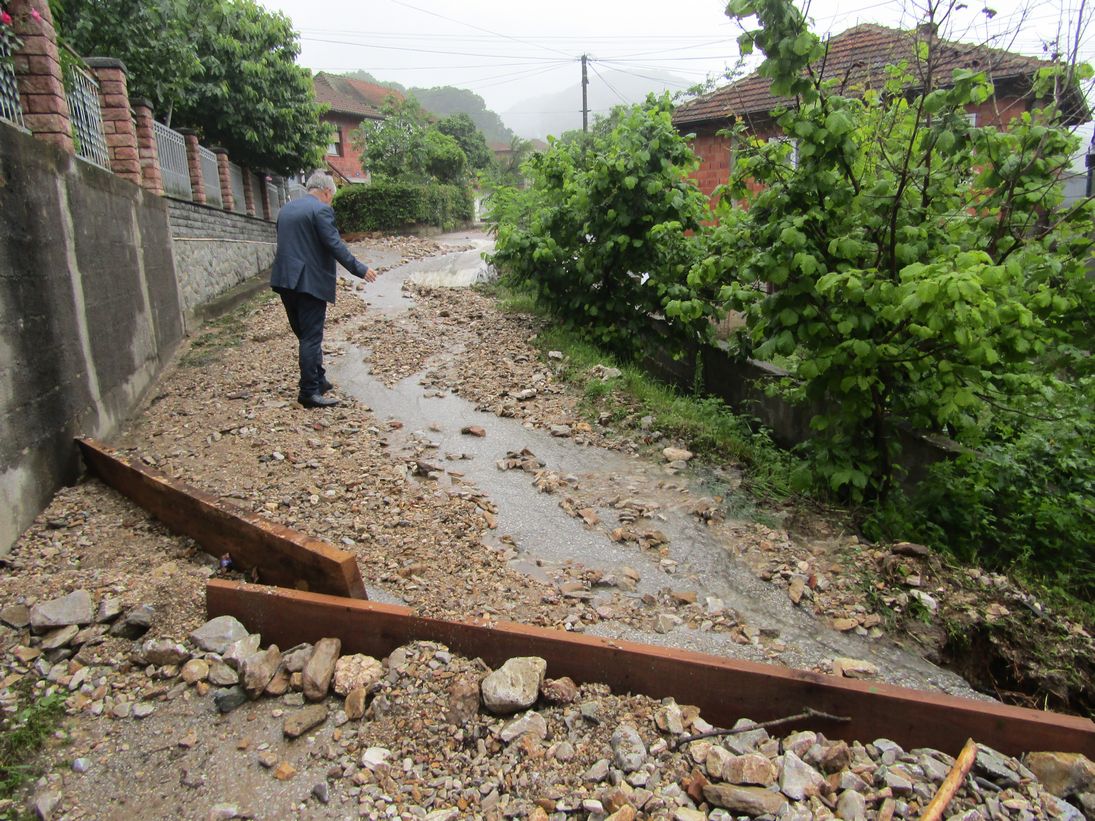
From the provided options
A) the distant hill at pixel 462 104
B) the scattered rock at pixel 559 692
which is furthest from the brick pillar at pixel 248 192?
the distant hill at pixel 462 104

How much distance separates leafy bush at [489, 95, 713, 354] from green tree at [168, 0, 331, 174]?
25.4ft

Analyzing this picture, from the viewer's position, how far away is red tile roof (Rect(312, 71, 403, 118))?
42.6 meters

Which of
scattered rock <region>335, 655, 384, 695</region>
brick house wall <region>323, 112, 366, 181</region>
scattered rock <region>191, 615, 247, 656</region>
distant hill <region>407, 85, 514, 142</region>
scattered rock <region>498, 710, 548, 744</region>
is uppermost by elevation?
distant hill <region>407, 85, 514, 142</region>

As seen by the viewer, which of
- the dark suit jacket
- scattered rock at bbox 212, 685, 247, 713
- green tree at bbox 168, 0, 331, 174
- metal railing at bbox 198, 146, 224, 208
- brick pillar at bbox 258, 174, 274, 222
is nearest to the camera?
scattered rock at bbox 212, 685, 247, 713

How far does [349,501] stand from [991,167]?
4083 mm

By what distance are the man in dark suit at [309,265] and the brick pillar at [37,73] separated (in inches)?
59.0

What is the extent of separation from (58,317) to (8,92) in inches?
60.2

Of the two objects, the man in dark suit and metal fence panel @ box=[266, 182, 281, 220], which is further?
metal fence panel @ box=[266, 182, 281, 220]

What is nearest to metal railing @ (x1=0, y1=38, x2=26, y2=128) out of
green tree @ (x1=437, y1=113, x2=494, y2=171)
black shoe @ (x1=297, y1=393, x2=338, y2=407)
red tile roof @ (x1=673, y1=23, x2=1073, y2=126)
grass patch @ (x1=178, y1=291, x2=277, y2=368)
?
black shoe @ (x1=297, y1=393, x2=338, y2=407)

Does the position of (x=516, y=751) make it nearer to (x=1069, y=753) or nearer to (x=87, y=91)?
(x=1069, y=753)

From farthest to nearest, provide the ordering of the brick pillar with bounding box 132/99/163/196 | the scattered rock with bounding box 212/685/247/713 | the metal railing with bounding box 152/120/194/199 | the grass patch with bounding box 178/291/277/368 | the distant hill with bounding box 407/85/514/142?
the distant hill with bounding box 407/85/514/142, the metal railing with bounding box 152/120/194/199, the brick pillar with bounding box 132/99/163/196, the grass patch with bounding box 178/291/277/368, the scattered rock with bounding box 212/685/247/713

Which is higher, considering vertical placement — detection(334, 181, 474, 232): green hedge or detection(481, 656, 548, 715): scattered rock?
detection(334, 181, 474, 232): green hedge

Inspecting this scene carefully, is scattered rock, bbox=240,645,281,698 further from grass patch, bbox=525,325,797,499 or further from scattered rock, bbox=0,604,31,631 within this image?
grass patch, bbox=525,325,797,499

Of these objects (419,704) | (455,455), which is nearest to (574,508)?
(455,455)
